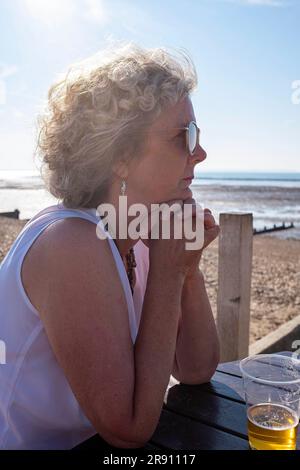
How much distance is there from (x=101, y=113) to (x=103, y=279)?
627mm

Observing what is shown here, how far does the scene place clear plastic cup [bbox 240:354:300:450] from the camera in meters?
1.32

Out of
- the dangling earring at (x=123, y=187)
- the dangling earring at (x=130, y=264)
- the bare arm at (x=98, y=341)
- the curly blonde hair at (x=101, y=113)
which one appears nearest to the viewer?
the bare arm at (x=98, y=341)

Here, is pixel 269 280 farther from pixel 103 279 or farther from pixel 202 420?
pixel 103 279

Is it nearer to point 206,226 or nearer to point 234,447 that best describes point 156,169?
point 206,226

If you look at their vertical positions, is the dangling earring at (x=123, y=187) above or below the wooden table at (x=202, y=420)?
above

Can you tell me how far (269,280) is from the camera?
903 centimetres

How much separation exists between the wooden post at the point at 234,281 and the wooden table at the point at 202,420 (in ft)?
3.99

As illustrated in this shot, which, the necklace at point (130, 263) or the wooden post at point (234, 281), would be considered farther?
the wooden post at point (234, 281)

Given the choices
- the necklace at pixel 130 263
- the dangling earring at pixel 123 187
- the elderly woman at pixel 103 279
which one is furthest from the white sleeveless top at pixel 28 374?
the necklace at pixel 130 263

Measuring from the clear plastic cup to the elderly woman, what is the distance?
27cm

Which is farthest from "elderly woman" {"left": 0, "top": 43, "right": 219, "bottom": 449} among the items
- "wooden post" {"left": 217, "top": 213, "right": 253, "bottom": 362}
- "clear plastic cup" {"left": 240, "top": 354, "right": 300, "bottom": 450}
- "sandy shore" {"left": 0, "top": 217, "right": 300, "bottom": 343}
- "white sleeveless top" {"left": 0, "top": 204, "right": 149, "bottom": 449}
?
"sandy shore" {"left": 0, "top": 217, "right": 300, "bottom": 343}

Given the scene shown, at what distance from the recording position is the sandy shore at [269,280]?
6297 millimetres

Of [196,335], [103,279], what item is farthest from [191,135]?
[196,335]

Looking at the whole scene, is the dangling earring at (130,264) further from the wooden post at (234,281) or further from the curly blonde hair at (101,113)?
the wooden post at (234,281)
